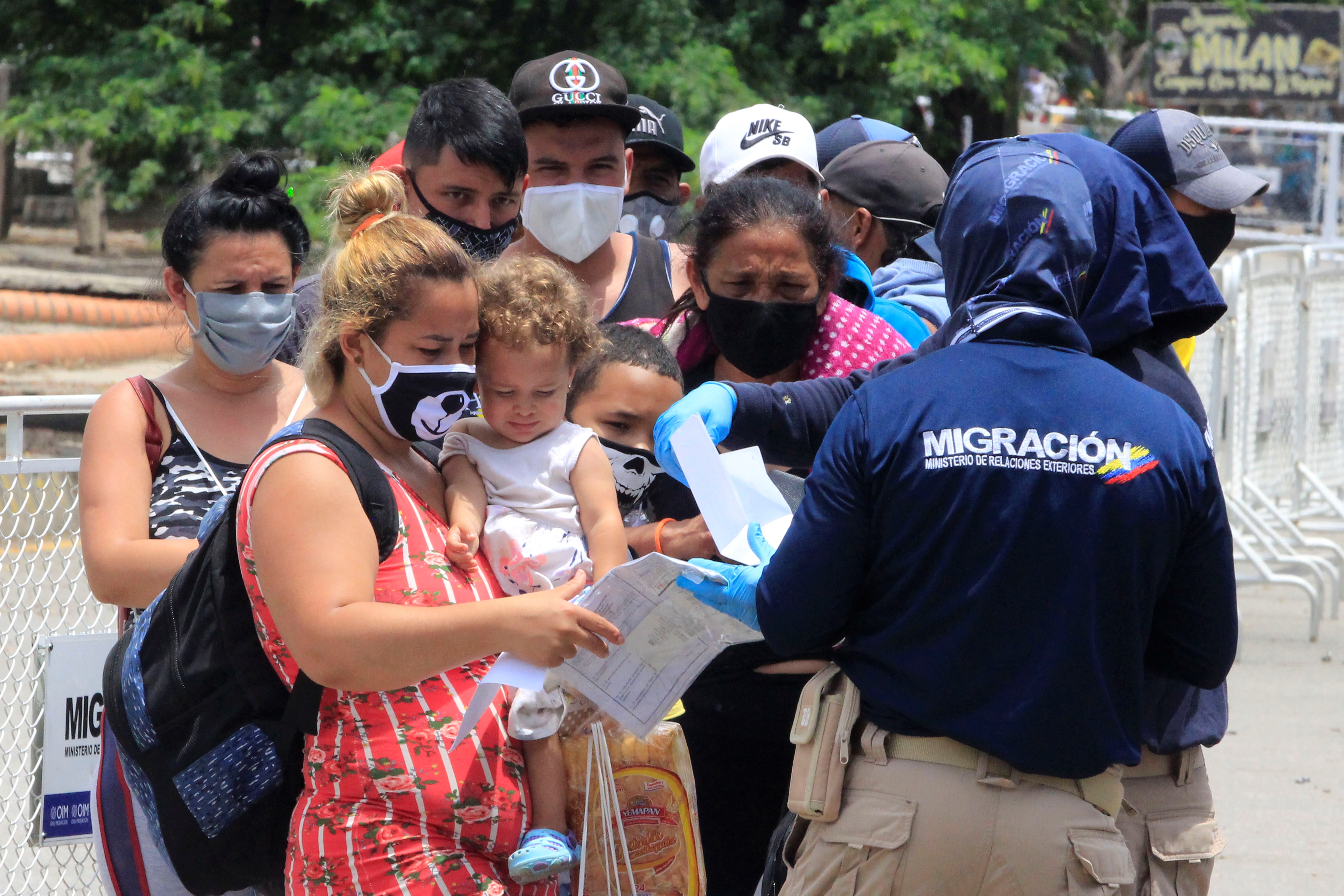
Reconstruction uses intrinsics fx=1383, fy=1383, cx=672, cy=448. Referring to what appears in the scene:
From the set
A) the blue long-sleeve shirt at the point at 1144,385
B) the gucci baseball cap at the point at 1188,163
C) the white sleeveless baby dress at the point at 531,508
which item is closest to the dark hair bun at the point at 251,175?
the white sleeveless baby dress at the point at 531,508

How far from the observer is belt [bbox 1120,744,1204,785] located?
2.45 meters

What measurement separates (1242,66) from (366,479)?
72.0 ft

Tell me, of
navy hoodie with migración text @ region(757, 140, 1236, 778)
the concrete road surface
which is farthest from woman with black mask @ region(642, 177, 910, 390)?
the concrete road surface

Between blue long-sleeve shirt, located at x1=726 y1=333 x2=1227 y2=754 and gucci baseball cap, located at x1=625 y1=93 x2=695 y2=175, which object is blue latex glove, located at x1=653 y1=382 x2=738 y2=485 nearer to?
blue long-sleeve shirt, located at x1=726 y1=333 x2=1227 y2=754

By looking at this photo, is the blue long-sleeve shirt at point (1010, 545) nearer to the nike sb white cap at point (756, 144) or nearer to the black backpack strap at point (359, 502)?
the black backpack strap at point (359, 502)

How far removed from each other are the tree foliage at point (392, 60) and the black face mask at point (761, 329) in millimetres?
7621

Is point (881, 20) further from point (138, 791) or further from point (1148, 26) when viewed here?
point (138, 791)

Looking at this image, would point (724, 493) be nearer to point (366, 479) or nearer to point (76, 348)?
point (366, 479)

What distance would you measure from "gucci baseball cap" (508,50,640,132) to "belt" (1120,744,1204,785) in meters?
2.08

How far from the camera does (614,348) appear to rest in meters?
2.76

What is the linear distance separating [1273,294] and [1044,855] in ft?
24.3

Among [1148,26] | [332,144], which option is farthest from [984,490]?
[1148,26]

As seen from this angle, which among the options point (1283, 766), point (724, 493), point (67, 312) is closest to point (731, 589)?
point (724, 493)

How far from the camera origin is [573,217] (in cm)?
351
